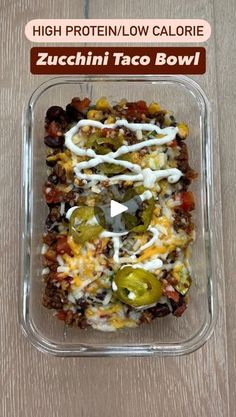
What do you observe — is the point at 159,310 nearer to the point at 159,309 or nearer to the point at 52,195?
the point at 159,309

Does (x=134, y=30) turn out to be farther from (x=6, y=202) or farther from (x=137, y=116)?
(x=6, y=202)

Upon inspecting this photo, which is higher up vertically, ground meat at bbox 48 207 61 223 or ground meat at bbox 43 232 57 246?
ground meat at bbox 48 207 61 223

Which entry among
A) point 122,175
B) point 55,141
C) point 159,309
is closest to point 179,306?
point 159,309

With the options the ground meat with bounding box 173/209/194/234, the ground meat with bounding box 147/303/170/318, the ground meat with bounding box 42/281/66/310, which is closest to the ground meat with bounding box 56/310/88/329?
the ground meat with bounding box 42/281/66/310

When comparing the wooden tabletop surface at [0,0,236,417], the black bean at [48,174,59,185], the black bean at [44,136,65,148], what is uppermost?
the black bean at [44,136,65,148]

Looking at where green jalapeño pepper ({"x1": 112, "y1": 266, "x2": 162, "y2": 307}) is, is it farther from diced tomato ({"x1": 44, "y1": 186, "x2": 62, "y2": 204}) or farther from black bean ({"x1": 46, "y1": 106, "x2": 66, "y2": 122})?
black bean ({"x1": 46, "y1": 106, "x2": 66, "y2": 122})
